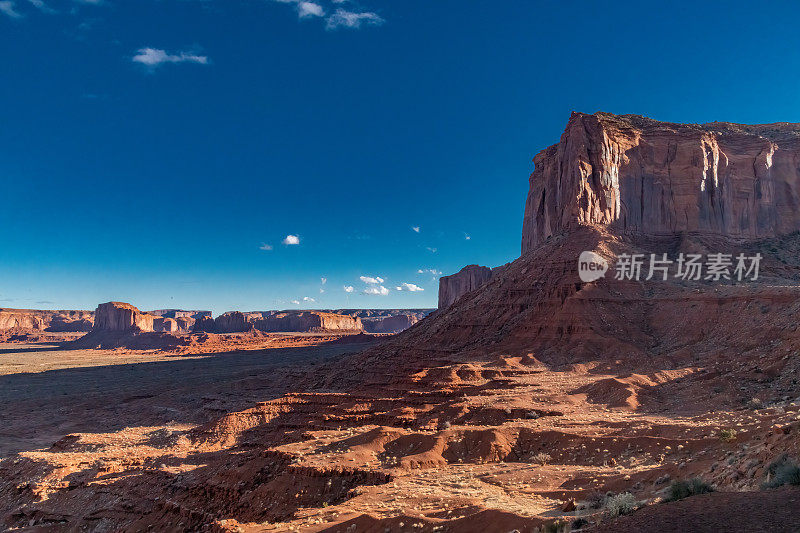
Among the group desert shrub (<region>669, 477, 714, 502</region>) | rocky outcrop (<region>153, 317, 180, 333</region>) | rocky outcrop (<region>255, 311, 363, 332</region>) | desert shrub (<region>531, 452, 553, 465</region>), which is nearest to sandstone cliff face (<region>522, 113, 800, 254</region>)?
desert shrub (<region>531, 452, 553, 465</region>)

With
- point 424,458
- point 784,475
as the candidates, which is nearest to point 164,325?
point 424,458

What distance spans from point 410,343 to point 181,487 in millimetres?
29835

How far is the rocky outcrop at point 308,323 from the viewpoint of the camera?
165m

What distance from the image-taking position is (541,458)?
1541 centimetres

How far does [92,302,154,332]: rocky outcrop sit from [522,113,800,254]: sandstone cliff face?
398 feet

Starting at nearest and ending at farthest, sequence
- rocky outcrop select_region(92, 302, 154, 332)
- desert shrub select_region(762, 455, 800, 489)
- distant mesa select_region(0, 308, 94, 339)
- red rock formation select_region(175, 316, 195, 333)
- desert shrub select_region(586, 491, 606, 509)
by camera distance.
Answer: desert shrub select_region(762, 455, 800, 489)
desert shrub select_region(586, 491, 606, 509)
rocky outcrop select_region(92, 302, 154, 332)
distant mesa select_region(0, 308, 94, 339)
red rock formation select_region(175, 316, 195, 333)

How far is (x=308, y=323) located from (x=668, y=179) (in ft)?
433

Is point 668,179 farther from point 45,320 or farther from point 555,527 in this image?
point 45,320

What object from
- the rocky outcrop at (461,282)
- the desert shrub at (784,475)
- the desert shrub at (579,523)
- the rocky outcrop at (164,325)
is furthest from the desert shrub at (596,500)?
the rocky outcrop at (164,325)

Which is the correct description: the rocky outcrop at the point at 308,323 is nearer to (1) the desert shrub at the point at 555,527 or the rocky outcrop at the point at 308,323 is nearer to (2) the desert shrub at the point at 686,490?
(1) the desert shrub at the point at 555,527

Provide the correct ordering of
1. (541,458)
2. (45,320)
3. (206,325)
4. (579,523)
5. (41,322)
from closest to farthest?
(579,523) → (541,458) → (206,325) → (41,322) → (45,320)

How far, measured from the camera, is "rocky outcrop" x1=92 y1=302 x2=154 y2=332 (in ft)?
439

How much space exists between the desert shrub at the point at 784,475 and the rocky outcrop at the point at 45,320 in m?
195

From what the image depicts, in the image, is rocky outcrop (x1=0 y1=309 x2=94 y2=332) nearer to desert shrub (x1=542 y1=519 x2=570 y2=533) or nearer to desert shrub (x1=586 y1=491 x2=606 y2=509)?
desert shrub (x1=586 y1=491 x2=606 y2=509)
